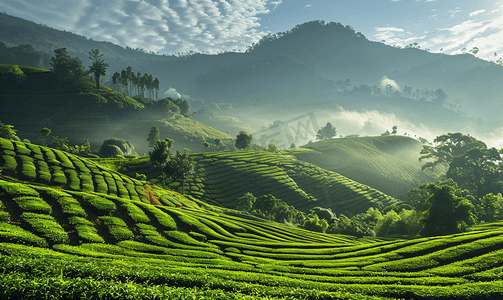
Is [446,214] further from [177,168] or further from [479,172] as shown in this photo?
[479,172]

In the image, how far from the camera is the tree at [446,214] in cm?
4178

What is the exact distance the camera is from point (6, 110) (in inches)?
5423

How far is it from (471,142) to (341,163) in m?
69.1

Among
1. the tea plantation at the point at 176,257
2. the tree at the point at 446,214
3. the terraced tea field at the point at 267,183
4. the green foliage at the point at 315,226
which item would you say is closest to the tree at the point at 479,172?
the terraced tea field at the point at 267,183

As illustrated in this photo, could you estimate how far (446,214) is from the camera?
4288cm

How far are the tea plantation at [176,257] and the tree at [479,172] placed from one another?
83676mm

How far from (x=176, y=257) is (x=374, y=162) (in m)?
168

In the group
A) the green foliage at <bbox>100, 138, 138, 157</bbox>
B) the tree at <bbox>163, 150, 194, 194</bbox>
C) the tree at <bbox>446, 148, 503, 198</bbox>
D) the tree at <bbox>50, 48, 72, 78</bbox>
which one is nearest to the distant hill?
the tree at <bbox>50, 48, 72, 78</bbox>

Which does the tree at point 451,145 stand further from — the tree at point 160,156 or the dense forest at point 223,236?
the tree at point 160,156

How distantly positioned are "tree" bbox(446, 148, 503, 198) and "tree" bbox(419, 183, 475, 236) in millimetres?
67129

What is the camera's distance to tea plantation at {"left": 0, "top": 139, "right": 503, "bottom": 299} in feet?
40.7

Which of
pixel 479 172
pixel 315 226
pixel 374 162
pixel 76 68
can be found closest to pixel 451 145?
pixel 479 172

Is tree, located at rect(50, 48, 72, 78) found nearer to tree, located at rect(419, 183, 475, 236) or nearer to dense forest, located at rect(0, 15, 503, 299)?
dense forest, located at rect(0, 15, 503, 299)

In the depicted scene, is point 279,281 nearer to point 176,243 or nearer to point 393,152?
point 176,243
